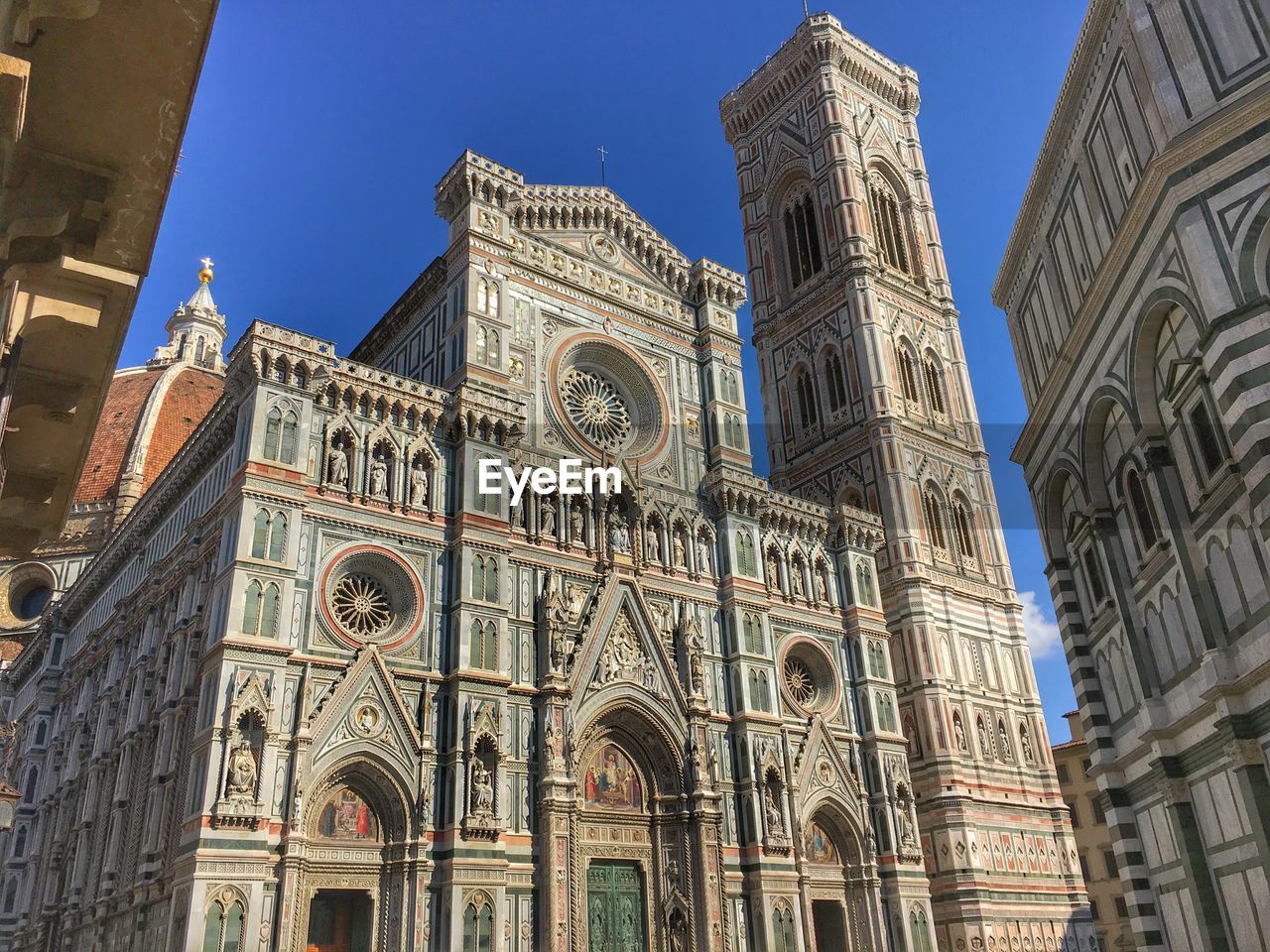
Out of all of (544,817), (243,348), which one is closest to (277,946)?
(544,817)

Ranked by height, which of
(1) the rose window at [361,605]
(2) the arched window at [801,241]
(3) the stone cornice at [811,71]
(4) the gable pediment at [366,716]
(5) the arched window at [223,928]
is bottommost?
(5) the arched window at [223,928]

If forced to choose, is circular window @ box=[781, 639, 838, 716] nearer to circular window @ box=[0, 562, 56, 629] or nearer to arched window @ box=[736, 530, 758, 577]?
arched window @ box=[736, 530, 758, 577]

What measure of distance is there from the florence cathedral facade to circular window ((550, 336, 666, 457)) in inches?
4.9

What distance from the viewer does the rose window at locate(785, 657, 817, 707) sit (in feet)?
102

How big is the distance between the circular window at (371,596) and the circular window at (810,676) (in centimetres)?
1191

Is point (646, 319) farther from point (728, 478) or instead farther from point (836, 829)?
point (836, 829)

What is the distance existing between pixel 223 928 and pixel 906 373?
102 feet

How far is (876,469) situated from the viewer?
38.2 m

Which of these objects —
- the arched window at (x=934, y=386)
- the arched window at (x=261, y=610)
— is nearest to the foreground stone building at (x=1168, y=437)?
the arched window at (x=261, y=610)

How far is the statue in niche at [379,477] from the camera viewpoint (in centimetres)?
2467

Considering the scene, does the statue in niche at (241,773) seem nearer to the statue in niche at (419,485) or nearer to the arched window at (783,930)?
the statue in niche at (419,485)

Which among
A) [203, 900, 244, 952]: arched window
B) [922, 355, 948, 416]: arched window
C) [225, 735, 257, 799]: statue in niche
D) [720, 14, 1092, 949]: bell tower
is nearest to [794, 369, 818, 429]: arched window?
[720, 14, 1092, 949]: bell tower

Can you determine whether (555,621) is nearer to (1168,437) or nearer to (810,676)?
(810,676)

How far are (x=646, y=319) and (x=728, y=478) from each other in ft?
19.3
